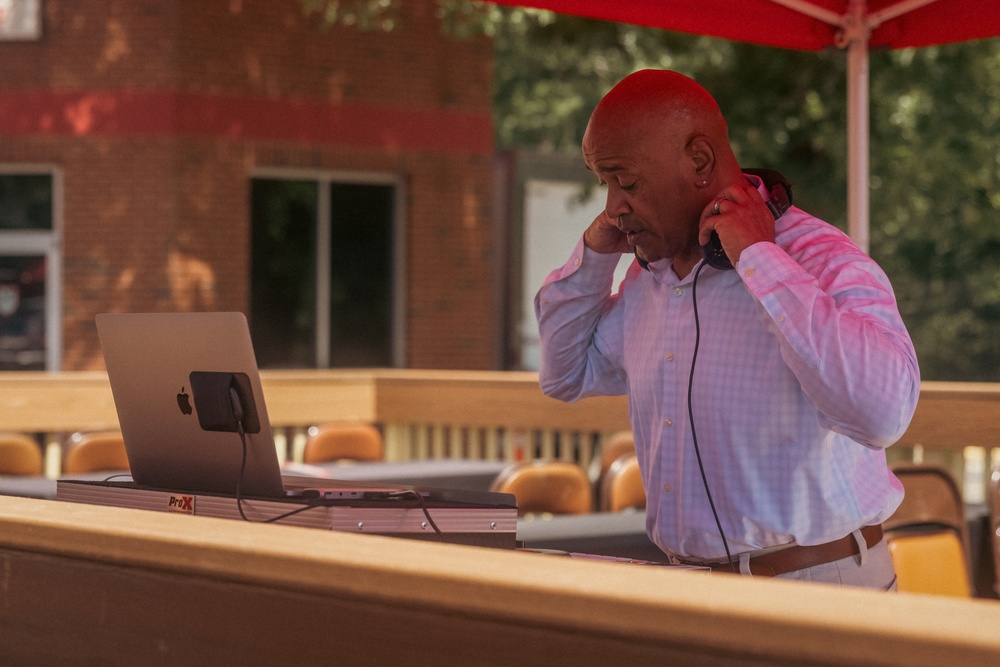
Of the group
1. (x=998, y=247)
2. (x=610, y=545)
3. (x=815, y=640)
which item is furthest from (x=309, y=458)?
(x=998, y=247)

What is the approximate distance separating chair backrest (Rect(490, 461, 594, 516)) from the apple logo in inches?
117

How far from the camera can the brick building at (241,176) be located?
1116 centimetres

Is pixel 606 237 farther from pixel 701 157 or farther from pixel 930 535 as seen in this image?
pixel 930 535

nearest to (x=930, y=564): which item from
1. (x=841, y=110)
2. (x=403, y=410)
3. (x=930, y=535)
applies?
(x=930, y=535)

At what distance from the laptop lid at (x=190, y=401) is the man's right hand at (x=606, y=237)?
0.76m

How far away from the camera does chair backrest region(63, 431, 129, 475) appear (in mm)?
5926

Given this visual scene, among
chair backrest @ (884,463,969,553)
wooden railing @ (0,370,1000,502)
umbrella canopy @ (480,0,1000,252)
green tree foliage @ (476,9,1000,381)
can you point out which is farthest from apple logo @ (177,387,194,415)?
green tree foliage @ (476,9,1000,381)

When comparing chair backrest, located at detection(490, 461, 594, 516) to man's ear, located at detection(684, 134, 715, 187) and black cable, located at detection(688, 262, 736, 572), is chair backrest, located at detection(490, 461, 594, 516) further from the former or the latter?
man's ear, located at detection(684, 134, 715, 187)

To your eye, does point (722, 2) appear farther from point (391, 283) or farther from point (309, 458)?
point (391, 283)

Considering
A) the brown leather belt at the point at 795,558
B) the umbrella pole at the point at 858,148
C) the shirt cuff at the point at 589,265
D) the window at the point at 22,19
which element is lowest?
the brown leather belt at the point at 795,558

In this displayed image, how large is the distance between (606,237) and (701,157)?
305mm

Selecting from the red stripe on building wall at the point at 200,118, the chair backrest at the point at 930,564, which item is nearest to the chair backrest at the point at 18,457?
the chair backrest at the point at 930,564

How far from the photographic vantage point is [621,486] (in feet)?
17.9

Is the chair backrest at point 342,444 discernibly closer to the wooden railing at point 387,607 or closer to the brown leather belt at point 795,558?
the brown leather belt at point 795,558
